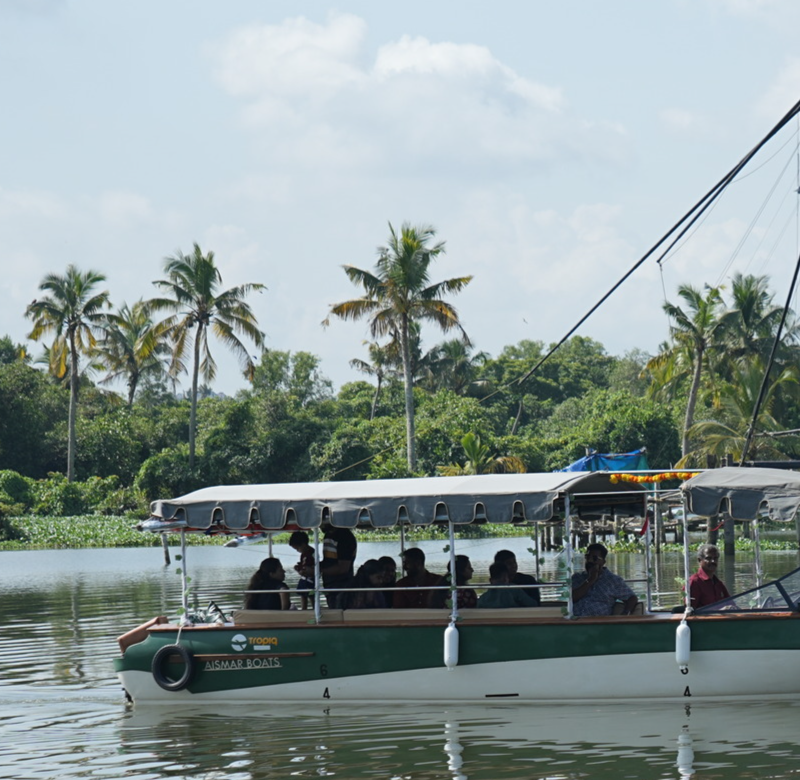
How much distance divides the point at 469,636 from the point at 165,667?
327cm

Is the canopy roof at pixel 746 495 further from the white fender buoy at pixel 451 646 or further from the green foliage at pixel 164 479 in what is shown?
the green foliage at pixel 164 479

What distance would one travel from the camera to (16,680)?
605 inches

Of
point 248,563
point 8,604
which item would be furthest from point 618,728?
point 248,563

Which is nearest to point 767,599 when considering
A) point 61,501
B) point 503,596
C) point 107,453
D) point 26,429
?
point 503,596

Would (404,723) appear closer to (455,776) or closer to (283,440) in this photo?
(455,776)

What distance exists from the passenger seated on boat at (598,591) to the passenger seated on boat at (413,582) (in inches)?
59.4

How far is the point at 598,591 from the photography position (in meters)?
12.0

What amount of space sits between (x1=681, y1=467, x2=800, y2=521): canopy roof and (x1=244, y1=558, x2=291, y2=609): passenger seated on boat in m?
4.24

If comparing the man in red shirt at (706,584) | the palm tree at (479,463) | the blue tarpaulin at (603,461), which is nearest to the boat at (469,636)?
the man in red shirt at (706,584)

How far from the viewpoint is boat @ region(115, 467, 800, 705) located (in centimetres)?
1134

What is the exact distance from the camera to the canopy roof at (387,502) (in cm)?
1170

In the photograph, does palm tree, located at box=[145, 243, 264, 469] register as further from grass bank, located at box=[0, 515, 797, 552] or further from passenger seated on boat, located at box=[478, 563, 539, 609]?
passenger seated on boat, located at box=[478, 563, 539, 609]

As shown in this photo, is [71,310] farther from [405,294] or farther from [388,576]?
[388,576]

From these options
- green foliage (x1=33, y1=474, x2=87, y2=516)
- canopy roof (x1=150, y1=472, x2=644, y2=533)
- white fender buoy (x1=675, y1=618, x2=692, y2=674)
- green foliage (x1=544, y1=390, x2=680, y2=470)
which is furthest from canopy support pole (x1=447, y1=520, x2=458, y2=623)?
green foliage (x1=33, y1=474, x2=87, y2=516)
